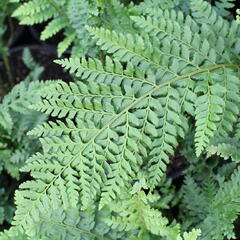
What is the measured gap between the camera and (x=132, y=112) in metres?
1.70

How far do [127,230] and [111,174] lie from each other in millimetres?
371

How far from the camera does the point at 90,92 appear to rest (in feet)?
5.63

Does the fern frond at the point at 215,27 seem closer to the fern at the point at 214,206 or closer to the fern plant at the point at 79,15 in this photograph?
the fern plant at the point at 79,15

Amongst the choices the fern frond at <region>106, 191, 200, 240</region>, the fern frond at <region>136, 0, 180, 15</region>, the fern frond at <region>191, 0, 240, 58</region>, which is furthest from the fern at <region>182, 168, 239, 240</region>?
the fern frond at <region>136, 0, 180, 15</region>

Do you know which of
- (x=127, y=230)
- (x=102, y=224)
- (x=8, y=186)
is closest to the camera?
(x=127, y=230)

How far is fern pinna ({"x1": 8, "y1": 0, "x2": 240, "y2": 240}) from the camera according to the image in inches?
63.9

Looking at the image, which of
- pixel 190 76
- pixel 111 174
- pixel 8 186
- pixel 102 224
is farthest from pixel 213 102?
pixel 8 186

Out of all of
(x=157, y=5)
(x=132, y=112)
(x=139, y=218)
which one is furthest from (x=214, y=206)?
(x=157, y=5)

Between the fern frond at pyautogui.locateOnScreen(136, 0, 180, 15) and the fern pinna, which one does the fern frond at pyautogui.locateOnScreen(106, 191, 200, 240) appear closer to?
the fern pinna

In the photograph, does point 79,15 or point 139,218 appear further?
point 79,15

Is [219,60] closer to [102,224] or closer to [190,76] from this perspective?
[190,76]

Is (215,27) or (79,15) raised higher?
(215,27)

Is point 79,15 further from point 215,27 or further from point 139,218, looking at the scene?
point 139,218

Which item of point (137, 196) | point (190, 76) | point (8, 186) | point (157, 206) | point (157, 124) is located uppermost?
point (190, 76)
